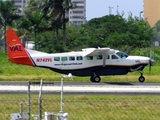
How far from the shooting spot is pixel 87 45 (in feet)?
241

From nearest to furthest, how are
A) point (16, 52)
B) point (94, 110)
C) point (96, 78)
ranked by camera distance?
1. point (94, 110)
2. point (96, 78)
3. point (16, 52)

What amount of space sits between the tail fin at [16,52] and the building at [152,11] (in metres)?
147

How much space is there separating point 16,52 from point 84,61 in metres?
4.60

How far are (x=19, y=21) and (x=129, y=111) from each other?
54566 millimetres

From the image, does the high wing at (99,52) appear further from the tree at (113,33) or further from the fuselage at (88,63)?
the tree at (113,33)

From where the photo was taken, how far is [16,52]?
3659 centimetres

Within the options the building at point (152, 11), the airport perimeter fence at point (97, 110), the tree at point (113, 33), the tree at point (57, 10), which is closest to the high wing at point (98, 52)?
the airport perimeter fence at point (97, 110)

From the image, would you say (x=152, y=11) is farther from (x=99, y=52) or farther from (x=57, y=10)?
(x=99, y=52)

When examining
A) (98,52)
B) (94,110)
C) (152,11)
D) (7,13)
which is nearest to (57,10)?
(7,13)

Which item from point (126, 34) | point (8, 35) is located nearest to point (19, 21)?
point (126, 34)

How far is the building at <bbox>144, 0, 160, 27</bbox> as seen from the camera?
182 meters

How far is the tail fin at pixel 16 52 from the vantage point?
119 feet

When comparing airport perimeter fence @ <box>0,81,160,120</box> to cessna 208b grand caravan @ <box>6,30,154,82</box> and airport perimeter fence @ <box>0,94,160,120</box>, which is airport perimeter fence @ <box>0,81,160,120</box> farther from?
cessna 208b grand caravan @ <box>6,30,154,82</box>

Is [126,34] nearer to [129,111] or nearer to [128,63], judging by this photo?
[128,63]
